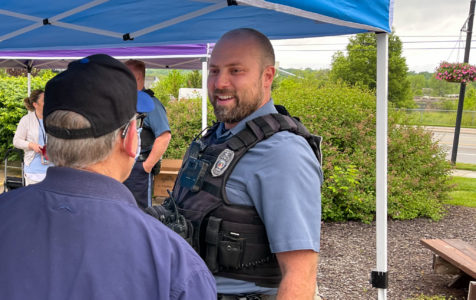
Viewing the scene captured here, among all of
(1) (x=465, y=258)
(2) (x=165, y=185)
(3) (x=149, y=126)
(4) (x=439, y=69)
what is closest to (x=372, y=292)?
(1) (x=465, y=258)

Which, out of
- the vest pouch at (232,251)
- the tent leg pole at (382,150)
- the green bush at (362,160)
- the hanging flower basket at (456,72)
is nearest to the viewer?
the vest pouch at (232,251)

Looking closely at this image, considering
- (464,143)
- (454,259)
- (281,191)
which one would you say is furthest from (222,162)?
(464,143)

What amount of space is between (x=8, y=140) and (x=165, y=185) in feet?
17.6

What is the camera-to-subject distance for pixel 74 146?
3.39 ft

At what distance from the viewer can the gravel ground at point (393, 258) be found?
4586 mm

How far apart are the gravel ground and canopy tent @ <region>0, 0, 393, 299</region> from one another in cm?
226

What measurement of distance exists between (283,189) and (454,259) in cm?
335

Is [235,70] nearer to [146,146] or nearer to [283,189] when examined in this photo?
[283,189]

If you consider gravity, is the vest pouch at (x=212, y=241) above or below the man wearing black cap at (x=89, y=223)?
below

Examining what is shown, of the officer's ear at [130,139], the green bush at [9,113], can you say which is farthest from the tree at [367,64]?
the officer's ear at [130,139]

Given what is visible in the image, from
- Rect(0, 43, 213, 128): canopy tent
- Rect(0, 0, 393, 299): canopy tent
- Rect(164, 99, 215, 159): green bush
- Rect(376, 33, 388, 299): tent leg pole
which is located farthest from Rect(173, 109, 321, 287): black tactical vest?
Rect(164, 99, 215, 159): green bush

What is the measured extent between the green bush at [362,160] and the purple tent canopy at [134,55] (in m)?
2.15

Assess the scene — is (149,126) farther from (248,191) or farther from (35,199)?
(35,199)

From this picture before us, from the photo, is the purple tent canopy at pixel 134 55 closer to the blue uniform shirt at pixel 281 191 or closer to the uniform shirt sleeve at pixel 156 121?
the uniform shirt sleeve at pixel 156 121
